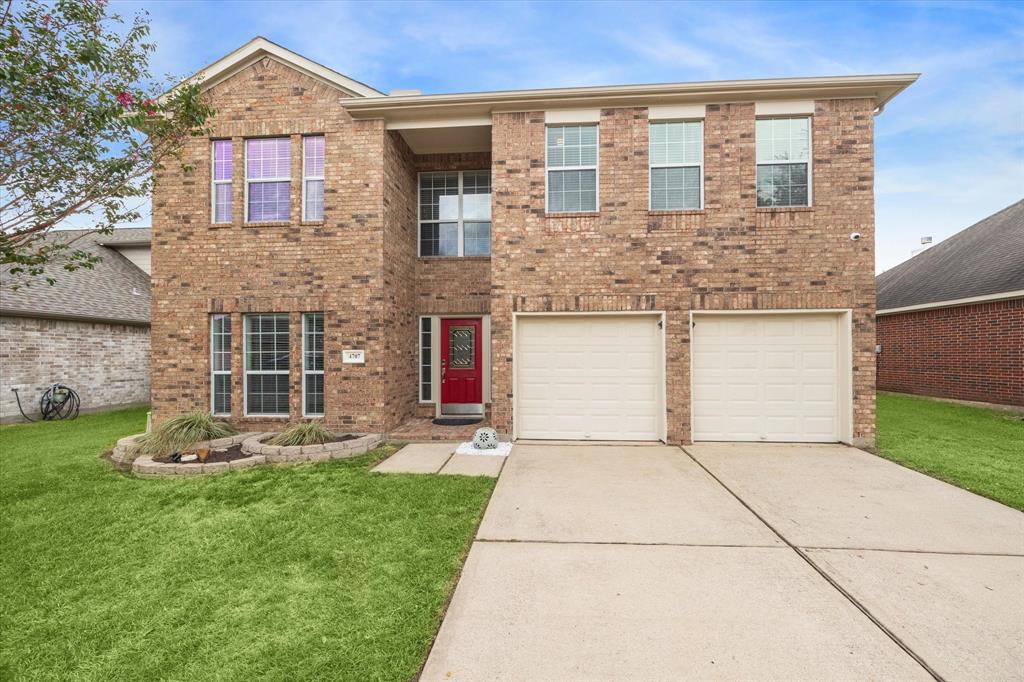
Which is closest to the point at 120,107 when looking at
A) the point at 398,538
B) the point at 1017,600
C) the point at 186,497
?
the point at 186,497

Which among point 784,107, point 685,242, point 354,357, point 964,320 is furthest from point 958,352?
point 354,357

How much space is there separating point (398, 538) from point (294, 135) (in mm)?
7460

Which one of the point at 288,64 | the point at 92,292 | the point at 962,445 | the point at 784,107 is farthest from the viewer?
the point at 92,292

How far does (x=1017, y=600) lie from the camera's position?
2953mm

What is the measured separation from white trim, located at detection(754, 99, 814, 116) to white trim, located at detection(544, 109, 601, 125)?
2756 mm

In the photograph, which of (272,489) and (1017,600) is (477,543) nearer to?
(272,489)

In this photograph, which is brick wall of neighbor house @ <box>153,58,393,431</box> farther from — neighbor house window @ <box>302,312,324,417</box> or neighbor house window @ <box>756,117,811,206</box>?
neighbor house window @ <box>756,117,811,206</box>

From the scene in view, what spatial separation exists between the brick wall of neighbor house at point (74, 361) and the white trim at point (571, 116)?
43.8ft

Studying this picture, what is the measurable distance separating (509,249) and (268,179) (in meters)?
4.73

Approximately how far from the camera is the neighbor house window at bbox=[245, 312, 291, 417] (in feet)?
26.0

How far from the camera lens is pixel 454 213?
31.0 ft

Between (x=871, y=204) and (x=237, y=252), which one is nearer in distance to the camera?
(x=871, y=204)

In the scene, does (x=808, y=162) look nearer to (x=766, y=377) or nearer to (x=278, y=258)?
(x=766, y=377)

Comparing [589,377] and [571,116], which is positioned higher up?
[571,116]
